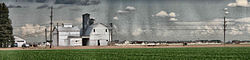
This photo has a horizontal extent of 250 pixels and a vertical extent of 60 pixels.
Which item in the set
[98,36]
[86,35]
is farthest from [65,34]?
[98,36]

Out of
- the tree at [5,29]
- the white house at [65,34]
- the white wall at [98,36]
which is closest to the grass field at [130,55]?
the tree at [5,29]

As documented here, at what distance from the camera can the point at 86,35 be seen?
86812 mm

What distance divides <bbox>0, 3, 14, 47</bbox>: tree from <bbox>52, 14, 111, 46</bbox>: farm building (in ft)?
29.2

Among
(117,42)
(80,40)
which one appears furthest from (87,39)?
(117,42)

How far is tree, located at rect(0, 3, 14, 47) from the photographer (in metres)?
74.7

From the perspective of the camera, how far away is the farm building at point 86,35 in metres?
84.1

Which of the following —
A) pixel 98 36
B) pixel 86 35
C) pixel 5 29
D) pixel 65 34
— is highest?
pixel 5 29

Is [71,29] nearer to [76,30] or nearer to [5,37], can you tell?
[76,30]

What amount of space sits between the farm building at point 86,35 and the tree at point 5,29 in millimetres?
8911

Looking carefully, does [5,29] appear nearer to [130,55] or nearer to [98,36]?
[98,36]

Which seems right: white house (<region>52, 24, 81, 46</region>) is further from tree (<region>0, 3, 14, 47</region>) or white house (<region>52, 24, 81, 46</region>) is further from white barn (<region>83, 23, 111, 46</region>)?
tree (<region>0, 3, 14, 47</region>)

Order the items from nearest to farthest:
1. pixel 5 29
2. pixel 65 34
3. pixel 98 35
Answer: pixel 5 29, pixel 98 35, pixel 65 34

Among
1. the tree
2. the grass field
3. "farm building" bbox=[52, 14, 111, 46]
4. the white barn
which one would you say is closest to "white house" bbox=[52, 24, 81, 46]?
"farm building" bbox=[52, 14, 111, 46]

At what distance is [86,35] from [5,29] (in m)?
16.6
